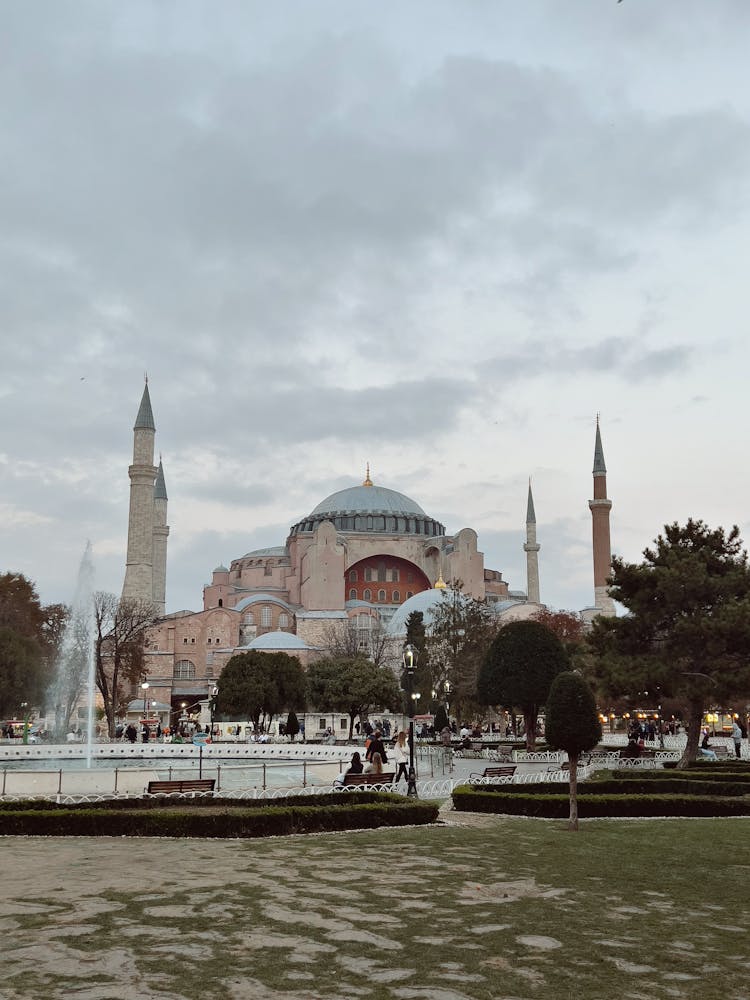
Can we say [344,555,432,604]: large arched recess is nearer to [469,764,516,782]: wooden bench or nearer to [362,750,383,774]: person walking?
[469,764,516,782]: wooden bench

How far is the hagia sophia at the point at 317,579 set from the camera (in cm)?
5678

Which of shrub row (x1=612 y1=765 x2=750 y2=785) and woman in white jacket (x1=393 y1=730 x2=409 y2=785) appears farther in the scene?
woman in white jacket (x1=393 y1=730 x2=409 y2=785)

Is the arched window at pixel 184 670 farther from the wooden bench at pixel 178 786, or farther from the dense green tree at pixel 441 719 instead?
the wooden bench at pixel 178 786

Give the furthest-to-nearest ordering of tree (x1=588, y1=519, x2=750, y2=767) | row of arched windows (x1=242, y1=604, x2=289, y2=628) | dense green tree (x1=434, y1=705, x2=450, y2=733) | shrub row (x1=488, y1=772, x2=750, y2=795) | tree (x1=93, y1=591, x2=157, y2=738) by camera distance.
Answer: row of arched windows (x1=242, y1=604, x2=289, y2=628) → tree (x1=93, y1=591, x2=157, y2=738) → dense green tree (x1=434, y1=705, x2=450, y2=733) → tree (x1=588, y1=519, x2=750, y2=767) → shrub row (x1=488, y1=772, x2=750, y2=795)

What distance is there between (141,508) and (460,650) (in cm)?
2452

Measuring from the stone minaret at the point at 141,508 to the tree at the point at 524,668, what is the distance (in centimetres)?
3321

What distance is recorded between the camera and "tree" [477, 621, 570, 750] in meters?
25.3

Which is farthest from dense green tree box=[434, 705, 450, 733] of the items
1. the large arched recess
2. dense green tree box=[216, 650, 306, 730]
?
the large arched recess

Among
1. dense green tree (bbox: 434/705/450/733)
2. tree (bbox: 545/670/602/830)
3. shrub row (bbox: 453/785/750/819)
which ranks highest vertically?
tree (bbox: 545/670/602/830)

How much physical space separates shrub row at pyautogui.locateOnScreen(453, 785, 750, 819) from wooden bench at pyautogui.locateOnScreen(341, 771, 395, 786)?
1.97 m

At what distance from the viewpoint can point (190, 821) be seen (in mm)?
9945

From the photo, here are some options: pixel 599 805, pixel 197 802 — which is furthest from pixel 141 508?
pixel 599 805

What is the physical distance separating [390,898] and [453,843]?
3085mm

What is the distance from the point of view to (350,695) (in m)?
40.6
